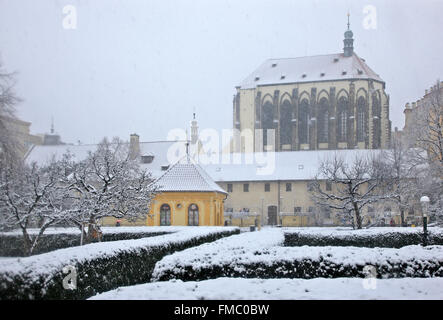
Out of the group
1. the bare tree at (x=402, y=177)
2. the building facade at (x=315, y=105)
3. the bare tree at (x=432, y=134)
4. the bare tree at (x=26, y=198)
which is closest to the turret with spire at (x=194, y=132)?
the building facade at (x=315, y=105)

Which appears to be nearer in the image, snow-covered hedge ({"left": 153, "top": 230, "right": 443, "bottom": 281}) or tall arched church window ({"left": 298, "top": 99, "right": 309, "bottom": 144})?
snow-covered hedge ({"left": 153, "top": 230, "right": 443, "bottom": 281})

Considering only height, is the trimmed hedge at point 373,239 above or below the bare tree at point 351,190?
below

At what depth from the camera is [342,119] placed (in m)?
64.4

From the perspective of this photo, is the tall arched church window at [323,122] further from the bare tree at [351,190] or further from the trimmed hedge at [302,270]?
the trimmed hedge at [302,270]

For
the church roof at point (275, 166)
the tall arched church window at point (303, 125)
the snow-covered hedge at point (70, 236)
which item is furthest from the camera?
the tall arched church window at point (303, 125)

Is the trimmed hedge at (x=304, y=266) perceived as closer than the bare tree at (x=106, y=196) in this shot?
Yes

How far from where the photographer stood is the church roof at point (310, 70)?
220 ft

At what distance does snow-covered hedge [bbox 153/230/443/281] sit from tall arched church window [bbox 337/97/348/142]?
54.1 m

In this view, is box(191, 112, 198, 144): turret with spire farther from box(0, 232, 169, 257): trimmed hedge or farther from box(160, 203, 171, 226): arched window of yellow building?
box(0, 232, 169, 257): trimmed hedge

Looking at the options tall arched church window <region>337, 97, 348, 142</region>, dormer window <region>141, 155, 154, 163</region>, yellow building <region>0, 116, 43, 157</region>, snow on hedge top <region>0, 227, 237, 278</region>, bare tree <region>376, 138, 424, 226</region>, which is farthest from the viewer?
tall arched church window <region>337, 97, 348, 142</region>

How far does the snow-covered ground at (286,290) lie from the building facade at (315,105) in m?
53.8

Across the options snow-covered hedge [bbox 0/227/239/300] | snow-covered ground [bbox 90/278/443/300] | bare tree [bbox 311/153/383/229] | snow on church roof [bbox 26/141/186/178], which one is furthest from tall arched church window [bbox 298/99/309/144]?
snow-covered ground [bbox 90/278/443/300]

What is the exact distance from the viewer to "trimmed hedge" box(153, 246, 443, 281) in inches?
385

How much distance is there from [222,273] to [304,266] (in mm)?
1850
